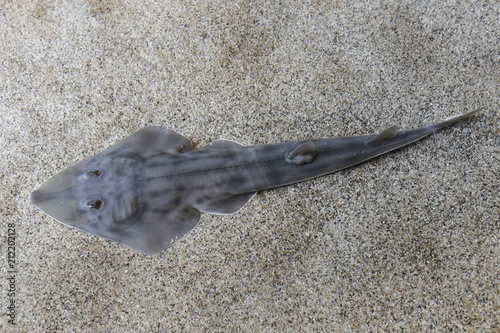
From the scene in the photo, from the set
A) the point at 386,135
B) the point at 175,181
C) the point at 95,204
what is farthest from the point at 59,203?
the point at 386,135

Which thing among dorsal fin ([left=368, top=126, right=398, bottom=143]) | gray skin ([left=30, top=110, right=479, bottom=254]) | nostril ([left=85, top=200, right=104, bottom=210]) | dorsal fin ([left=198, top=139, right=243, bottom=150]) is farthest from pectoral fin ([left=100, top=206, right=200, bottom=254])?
dorsal fin ([left=368, top=126, right=398, bottom=143])

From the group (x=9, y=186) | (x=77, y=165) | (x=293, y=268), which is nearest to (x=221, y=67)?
(x=77, y=165)

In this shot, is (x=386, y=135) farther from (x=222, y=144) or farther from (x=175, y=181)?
(x=175, y=181)

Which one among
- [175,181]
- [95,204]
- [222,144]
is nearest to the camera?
[95,204]

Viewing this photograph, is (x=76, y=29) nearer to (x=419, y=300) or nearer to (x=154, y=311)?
(x=154, y=311)

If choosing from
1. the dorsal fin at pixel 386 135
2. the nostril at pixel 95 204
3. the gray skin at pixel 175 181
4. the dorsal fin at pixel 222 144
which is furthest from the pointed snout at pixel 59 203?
the dorsal fin at pixel 386 135

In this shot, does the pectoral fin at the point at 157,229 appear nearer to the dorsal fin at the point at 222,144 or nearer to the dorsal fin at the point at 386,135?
the dorsal fin at the point at 222,144

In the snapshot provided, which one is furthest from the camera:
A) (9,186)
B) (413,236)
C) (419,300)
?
(9,186)

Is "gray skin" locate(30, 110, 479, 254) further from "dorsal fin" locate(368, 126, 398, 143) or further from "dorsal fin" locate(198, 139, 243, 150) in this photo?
"dorsal fin" locate(198, 139, 243, 150)
